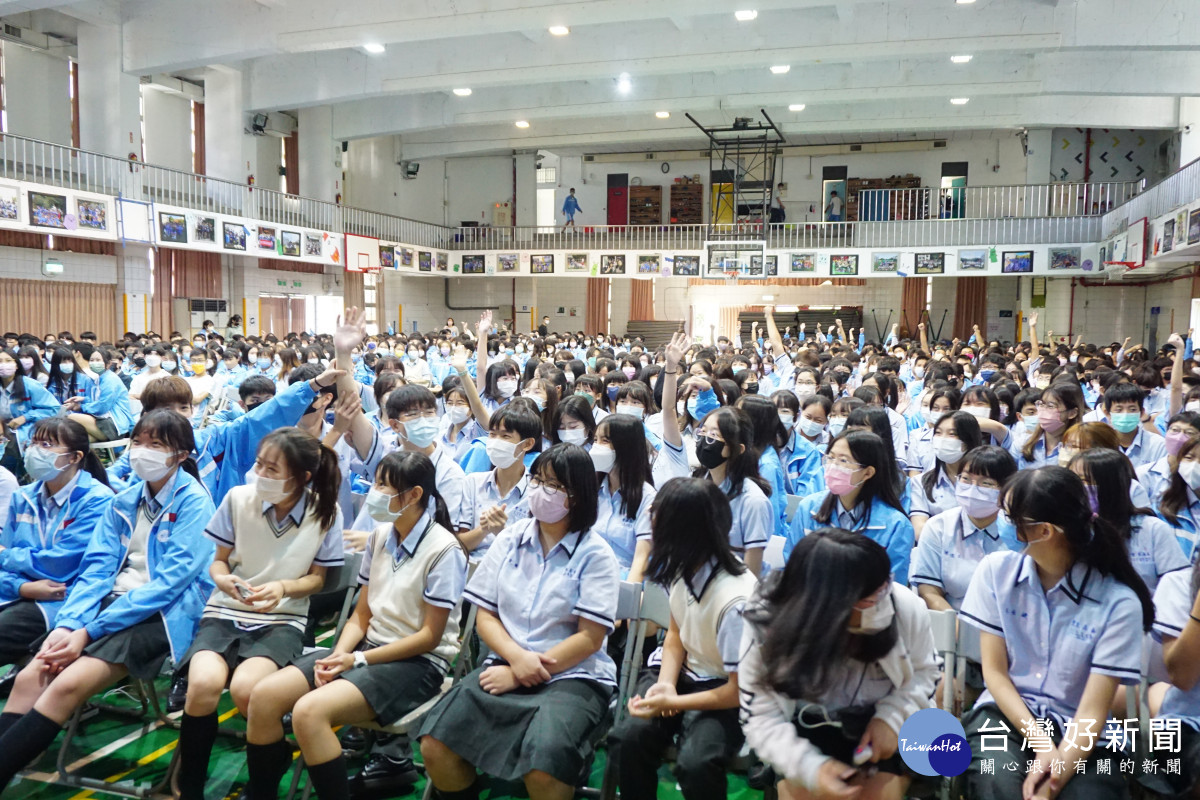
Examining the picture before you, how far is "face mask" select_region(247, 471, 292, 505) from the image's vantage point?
3260 mm

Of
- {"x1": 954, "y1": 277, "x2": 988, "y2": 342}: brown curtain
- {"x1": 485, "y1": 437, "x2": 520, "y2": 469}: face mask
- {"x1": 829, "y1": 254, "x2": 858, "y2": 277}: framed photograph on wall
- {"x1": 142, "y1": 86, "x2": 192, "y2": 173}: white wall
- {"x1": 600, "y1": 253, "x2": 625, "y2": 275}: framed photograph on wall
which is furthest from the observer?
{"x1": 954, "y1": 277, "x2": 988, "y2": 342}: brown curtain

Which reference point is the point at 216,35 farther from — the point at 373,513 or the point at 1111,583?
the point at 1111,583

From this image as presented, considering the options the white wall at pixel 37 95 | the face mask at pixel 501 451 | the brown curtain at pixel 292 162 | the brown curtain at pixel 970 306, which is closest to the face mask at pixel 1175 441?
the face mask at pixel 501 451

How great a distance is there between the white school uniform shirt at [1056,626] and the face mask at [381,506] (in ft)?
6.79

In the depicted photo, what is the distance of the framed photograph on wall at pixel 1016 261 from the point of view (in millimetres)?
19484

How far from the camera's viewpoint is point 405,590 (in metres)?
3.12

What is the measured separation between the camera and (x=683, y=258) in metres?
22.5

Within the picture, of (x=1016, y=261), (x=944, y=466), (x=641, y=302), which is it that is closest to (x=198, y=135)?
(x=641, y=302)

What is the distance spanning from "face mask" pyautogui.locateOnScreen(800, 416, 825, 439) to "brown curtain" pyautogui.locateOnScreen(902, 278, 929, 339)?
2152 cm

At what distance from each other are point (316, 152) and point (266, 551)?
20.8 m

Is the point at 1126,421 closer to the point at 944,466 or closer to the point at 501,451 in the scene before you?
the point at 944,466

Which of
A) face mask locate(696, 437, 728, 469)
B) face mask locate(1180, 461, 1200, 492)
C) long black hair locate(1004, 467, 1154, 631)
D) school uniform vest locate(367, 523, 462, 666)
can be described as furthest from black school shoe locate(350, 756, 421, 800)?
face mask locate(1180, 461, 1200, 492)

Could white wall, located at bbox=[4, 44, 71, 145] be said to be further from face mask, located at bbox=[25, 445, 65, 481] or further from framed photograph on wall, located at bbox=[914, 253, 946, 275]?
framed photograph on wall, located at bbox=[914, 253, 946, 275]

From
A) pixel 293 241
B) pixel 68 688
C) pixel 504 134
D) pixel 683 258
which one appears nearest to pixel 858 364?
pixel 68 688
